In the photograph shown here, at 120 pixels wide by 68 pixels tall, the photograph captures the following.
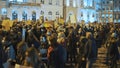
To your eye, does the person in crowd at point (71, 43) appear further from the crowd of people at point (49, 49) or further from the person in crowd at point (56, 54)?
the person in crowd at point (56, 54)

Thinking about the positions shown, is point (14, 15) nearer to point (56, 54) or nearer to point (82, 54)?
point (82, 54)

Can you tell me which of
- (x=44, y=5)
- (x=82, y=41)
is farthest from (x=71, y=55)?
(x=44, y=5)

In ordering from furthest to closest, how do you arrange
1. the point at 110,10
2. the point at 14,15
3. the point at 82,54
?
the point at 110,10, the point at 14,15, the point at 82,54

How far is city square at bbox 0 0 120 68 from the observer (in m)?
13.0

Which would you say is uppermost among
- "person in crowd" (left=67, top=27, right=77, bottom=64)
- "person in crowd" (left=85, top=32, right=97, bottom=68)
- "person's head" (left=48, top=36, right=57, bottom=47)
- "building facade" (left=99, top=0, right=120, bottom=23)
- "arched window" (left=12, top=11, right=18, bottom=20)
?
"person's head" (left=48, top=36, right=57, bottom=47)

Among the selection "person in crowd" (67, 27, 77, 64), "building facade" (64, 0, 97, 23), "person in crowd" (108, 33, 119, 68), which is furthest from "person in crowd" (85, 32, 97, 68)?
"building facade" (64, 0, 97, 23)

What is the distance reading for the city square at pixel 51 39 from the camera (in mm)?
13031

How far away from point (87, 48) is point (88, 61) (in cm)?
55

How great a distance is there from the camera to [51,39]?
12.9 meters

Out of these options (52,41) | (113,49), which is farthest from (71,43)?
(52,41)

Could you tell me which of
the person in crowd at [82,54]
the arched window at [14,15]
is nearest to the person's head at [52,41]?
the person in crowd at [82,54]

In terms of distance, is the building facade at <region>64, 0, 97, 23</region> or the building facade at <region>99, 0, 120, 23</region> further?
the building facade at <region>99, 0, 120, 23</region>

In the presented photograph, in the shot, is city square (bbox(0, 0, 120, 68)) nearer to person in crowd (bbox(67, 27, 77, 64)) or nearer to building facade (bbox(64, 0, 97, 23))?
person in crowd (bbox(67, 27, 77, 64))

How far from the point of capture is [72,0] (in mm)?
94000
